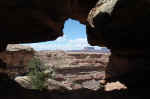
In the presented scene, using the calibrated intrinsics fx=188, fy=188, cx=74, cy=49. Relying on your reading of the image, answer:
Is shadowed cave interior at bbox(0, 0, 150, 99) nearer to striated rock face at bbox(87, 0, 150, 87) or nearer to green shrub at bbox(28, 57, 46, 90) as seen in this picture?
striated rock face at bbox(87, 0, 150, 87)

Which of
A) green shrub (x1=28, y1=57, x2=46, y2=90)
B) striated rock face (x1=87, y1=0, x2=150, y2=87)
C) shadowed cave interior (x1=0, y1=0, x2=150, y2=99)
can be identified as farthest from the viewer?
green shrub (x1=28, y1=57, x2=46, y2=90)

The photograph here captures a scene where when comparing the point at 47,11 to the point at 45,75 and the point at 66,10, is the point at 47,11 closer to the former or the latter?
the point at 66,10

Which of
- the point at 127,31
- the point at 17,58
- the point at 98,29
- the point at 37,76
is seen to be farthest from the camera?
the point at 17,58

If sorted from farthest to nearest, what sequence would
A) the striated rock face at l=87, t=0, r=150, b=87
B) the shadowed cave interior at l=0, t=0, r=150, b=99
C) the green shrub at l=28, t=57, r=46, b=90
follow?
the green shrub at l=28, t=57, r=46, b=90 → the striated rock face at l=87, t=0, r=150, b=87 → the shadowed cave interior at l=0, t=0, r=150, b=99

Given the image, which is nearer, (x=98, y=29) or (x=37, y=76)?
(x=98, y=29)

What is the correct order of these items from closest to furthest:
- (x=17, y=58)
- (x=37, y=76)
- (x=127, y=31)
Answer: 1. (x=127, y=31)
2. (x=37, y=76)
3. (x=17, y=58)

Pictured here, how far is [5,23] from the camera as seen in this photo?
19.8 feet

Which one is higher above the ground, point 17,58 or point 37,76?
point 17,58

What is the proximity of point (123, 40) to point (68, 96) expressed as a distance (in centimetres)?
308

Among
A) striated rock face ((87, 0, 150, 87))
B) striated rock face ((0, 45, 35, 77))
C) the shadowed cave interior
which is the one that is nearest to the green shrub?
striated rock face ((0, 45, 35, 77))

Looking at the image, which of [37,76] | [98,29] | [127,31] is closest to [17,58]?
[37,76]

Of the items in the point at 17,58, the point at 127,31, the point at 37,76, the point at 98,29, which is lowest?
the point at 37,76

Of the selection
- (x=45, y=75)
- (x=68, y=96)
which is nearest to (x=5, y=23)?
(x=68, y=96)

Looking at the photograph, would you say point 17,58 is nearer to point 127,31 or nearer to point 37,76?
point 37,76
